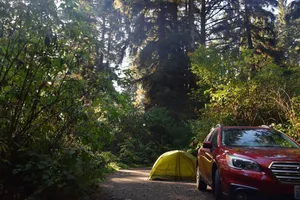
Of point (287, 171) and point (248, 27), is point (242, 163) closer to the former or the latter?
point (287, 171)

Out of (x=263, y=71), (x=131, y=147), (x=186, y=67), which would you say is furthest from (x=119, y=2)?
(x=263, y=71)

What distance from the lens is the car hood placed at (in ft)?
19.3

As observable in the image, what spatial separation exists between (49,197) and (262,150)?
4302mm

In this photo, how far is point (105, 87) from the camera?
6.89m

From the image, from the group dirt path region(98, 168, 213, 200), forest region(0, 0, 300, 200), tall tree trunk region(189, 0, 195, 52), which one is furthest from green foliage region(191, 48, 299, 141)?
tall tree trunk region(189, 0, 195, 52)

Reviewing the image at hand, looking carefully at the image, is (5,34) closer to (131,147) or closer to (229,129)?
(229,129)

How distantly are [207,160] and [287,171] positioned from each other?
2.35 m

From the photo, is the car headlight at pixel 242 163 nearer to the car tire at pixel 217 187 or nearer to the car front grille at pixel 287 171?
the car front grille at pixel 287 171

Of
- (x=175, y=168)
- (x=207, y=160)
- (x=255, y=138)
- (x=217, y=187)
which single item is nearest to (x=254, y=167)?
(x=217, y=187)

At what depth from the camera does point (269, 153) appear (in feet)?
20.2

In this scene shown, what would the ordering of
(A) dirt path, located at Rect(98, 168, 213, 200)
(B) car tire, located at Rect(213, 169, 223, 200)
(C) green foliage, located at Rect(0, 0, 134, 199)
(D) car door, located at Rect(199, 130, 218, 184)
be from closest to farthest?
(C) green foliage, located at Rect(0, 0, 134, 199)
(B) car tire, located at Rect(213, 169, 223, 200)
(D) car door, located at Rect(199, 130, 218, 184)
(A) dirt path, located at Rect(98, 168, 213, 200)

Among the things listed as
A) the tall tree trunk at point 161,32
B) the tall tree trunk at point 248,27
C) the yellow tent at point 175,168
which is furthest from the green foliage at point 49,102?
the tall tree trunk at point 248,27

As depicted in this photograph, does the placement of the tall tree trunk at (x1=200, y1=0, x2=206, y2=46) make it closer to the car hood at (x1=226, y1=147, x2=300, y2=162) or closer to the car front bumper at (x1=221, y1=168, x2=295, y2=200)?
the car hood at (x1=226, y1=147, x2=300, y2=162)

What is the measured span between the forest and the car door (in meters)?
2.22
